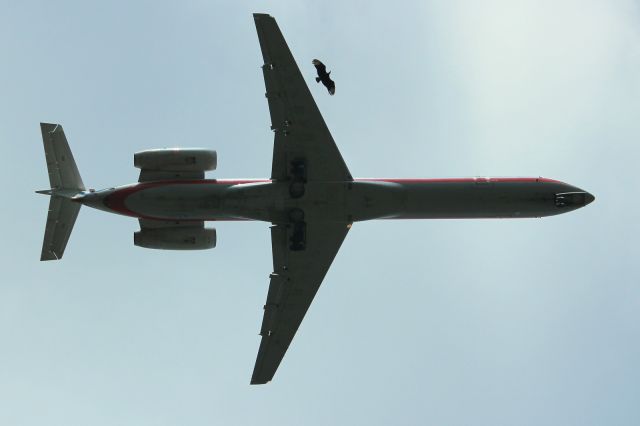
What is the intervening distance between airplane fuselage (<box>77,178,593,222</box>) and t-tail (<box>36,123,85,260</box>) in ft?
6.92

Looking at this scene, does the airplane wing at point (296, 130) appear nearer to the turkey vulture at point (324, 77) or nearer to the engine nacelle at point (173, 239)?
the turkey vulture at point (324, 77)

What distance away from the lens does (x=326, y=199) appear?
113ft

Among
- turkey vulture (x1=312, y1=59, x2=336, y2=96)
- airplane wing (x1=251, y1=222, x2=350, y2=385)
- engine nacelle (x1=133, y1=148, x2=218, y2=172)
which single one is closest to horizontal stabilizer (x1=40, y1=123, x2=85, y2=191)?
engine nacelle (x1=133, y1=148, x2=218, y2=172)

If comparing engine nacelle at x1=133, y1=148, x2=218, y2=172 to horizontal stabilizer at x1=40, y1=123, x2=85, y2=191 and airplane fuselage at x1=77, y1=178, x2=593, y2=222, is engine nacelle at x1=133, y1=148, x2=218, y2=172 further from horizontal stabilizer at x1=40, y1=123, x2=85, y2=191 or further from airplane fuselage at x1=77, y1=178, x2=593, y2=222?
horizontal stabilizer at x1=40, y1=123, x2=85, y2=191

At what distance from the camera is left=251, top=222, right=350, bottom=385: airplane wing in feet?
117

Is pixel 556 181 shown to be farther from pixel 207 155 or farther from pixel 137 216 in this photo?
pixel 137 216

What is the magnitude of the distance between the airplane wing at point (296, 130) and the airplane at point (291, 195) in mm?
48

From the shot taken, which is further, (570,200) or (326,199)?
(570,200)

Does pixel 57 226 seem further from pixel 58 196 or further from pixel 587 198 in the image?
pixel 587 198

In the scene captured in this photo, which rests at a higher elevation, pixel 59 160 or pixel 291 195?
pixel 59 160

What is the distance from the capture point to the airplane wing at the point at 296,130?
1328 inches

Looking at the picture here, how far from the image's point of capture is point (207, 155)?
115 ft

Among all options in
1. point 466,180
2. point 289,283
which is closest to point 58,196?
point 289,283

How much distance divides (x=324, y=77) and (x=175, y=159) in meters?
8.40
